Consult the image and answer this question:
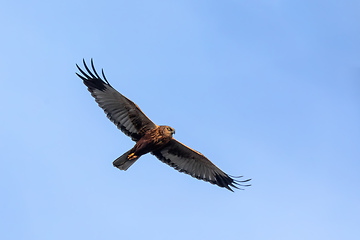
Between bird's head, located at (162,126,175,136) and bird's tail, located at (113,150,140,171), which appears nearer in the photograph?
bird's tail, located at (113,150,140,171)

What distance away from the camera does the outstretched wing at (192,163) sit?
20.0m

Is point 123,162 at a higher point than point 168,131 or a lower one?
lower

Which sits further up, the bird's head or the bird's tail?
the bird's head

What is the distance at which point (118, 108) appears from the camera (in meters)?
19.2

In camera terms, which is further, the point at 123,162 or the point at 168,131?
the point at 168,131

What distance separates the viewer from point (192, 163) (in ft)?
67.6

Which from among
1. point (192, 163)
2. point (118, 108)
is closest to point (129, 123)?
point (118, 108)

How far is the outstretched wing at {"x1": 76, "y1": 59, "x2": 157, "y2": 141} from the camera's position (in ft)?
62.5

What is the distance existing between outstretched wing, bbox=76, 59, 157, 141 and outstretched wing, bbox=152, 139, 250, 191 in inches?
46.1

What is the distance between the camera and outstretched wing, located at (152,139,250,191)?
2005 cm

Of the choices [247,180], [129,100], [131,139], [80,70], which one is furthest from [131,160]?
[247,180]

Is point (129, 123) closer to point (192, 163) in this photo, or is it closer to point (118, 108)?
point (118, 108)

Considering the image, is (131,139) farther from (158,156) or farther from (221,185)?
(221,185)

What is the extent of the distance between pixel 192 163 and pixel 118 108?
347cm
